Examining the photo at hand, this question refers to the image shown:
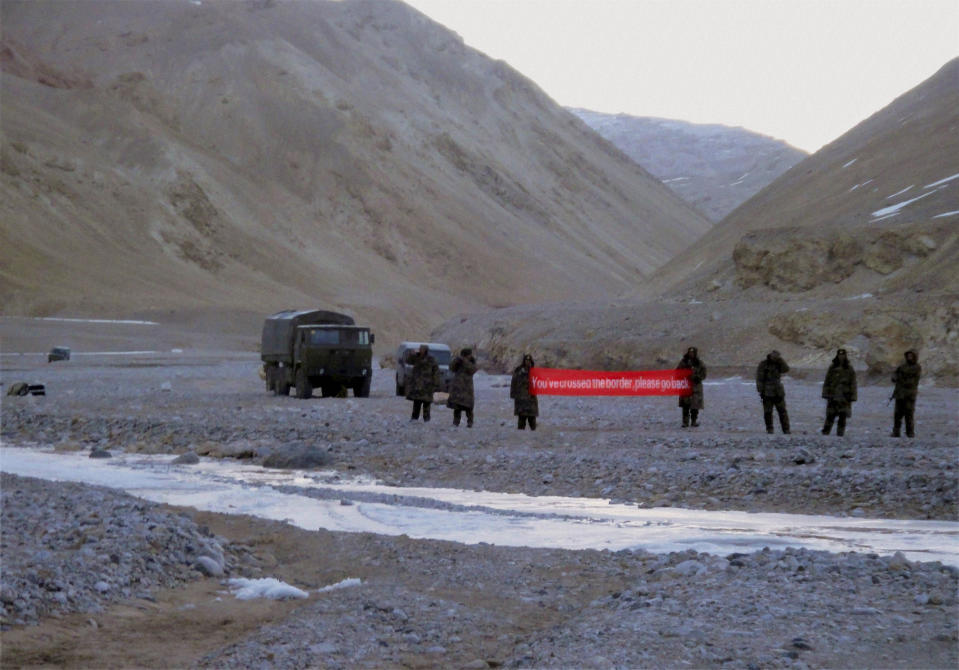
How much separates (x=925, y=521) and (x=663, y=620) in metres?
5.87

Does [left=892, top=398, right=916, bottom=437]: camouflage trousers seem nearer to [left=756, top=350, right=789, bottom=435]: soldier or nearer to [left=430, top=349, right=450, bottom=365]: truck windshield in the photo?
[left=756, top=350, right=789, bottom=435]: soldier

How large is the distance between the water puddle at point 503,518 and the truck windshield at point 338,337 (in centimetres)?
1320

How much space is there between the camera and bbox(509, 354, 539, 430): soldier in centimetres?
1973

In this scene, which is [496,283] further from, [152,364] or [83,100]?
[152,364]

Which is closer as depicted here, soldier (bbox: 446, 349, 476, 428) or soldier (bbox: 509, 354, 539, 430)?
soldier (bbox: 509, 354, 539, 430)

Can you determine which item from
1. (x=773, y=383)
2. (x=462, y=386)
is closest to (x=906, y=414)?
(x=773, y=383)

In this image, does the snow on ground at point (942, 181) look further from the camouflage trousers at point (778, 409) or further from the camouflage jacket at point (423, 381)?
the camouflage jacket at point (423, 381)

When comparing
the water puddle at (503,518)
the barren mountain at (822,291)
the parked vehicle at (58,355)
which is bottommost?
the water puddle at (503,518)

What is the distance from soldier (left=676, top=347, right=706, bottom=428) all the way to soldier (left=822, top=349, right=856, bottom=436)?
89.8 inches

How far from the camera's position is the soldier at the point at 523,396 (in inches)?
777

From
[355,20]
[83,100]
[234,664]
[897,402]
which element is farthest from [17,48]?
[234,664]

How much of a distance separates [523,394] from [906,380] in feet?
20.2

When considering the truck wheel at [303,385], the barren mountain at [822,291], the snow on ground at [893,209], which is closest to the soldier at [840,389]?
the truck wheel at [303,385]

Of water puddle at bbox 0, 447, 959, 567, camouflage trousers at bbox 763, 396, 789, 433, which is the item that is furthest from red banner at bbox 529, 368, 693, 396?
water puddle at bbox 0, 447, 959, 567
